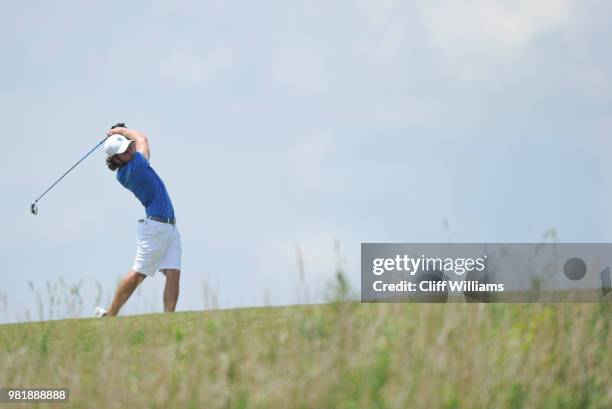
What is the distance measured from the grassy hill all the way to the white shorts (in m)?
2.07

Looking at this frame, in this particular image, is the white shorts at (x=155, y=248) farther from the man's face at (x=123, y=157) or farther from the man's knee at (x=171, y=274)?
the man's face at (x=123, y=157)

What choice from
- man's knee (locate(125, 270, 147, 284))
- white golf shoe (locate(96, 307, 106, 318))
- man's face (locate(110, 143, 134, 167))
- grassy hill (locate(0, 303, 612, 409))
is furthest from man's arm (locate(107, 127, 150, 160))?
grassy hill (locate(0, 303, 612, 409))

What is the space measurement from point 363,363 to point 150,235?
195 inches

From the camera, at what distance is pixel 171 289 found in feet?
33.9

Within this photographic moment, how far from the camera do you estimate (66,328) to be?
965 centimetres

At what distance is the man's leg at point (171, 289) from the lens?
10281mm

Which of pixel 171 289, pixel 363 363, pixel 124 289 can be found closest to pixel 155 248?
pixel 171 289

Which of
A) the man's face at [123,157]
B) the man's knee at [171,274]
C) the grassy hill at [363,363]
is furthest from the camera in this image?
the man's face at [123,157]

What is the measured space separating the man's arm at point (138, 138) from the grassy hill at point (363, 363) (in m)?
3.12

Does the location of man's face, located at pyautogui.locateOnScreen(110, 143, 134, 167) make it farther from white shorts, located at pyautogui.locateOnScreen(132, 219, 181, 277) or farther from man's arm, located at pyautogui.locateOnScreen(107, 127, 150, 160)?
white shorts, located at pyautogui.locateOnScreen(132, 219, 181, 277)

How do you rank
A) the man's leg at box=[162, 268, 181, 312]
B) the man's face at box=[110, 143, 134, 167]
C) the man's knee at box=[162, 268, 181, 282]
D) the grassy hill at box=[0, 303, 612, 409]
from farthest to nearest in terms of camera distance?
1. the man's face at box=[110, 143, 134, 167]
2. the man's knee at box=[162, 268, 181, 282]
3. the man's leg at box=[162, 268, 181, 312]
4. the grassy hill at box=[0, 303, 612, 409]

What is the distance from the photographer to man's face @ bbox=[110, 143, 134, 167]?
1058 cm

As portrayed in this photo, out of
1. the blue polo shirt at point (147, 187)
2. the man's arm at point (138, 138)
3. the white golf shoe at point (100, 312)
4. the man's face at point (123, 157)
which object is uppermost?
the man's arm at point (138, 138)

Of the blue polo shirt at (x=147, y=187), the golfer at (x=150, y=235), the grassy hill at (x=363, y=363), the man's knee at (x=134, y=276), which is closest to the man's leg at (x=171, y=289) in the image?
the golfer at (x=150, y=235)
